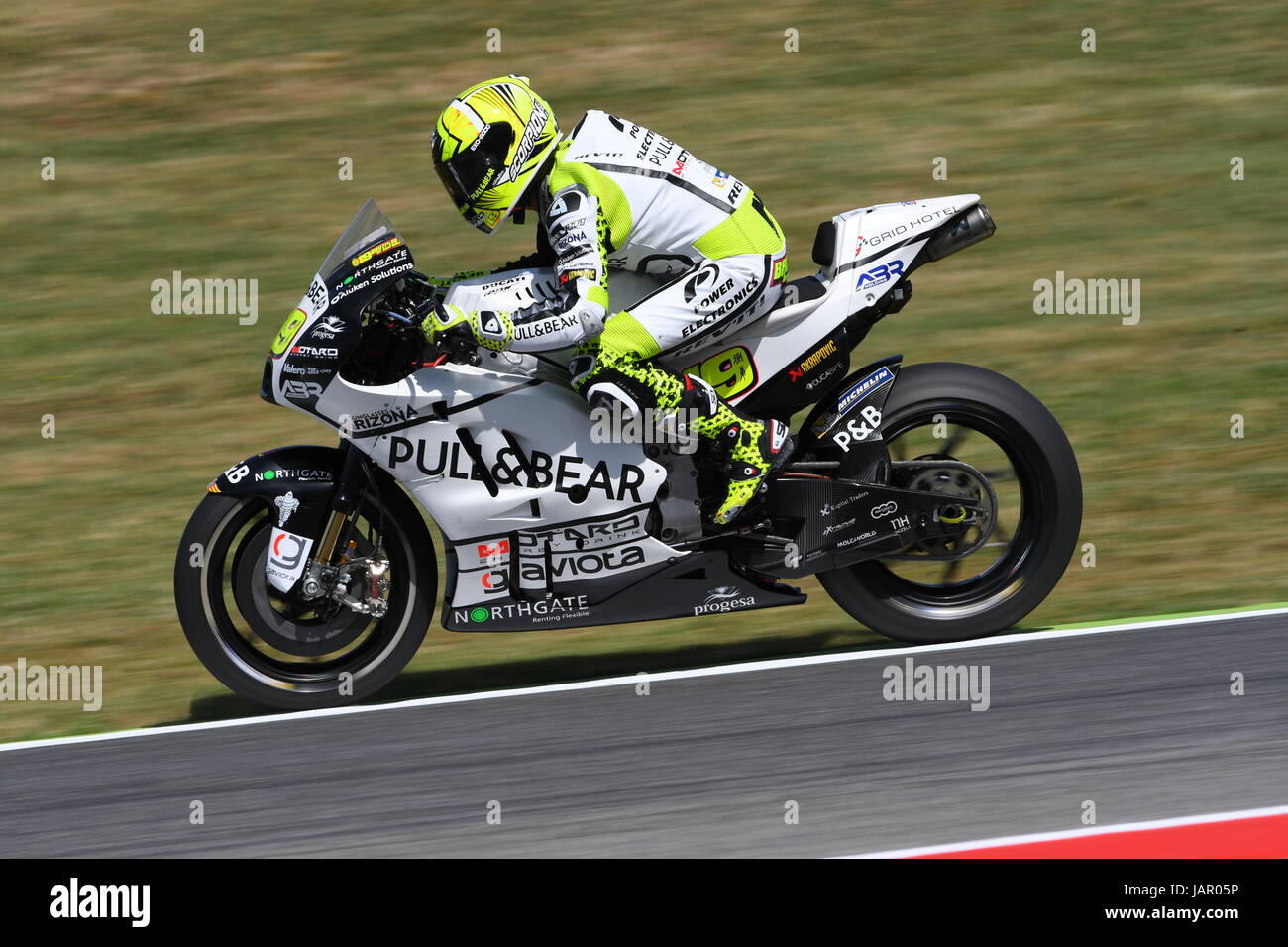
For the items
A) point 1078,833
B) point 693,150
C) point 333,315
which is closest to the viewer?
point 1078,833

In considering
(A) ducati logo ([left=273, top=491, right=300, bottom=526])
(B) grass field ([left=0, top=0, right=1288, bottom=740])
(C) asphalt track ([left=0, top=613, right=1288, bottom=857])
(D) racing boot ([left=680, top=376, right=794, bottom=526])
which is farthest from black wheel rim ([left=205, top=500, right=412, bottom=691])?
(D) racing boot ([left=680, top=376, right=794, bottom=526])

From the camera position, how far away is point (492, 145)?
216 inches

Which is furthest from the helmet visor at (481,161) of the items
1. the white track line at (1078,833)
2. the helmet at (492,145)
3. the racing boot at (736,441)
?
the white track line at (1078,833)

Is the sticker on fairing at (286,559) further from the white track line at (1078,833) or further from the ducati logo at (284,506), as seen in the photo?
the white track line at (1078,833)

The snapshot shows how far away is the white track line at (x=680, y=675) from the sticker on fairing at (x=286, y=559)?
526 millimetres

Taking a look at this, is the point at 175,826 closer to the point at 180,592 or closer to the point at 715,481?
the point at 180,592

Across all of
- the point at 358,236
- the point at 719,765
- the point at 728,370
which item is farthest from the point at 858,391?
the point at 358,236

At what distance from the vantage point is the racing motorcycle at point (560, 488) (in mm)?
5734

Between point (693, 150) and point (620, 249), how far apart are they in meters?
6.04

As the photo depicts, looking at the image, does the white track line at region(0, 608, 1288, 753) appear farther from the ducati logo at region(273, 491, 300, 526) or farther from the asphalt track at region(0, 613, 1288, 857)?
the ducati logo at region(273, 491, 300, 526)

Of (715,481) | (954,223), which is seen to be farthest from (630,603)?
(954,223)

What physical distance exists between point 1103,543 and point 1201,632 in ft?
4.66

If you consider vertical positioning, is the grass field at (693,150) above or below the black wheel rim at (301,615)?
above

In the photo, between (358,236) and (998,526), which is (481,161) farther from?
(998,526)
